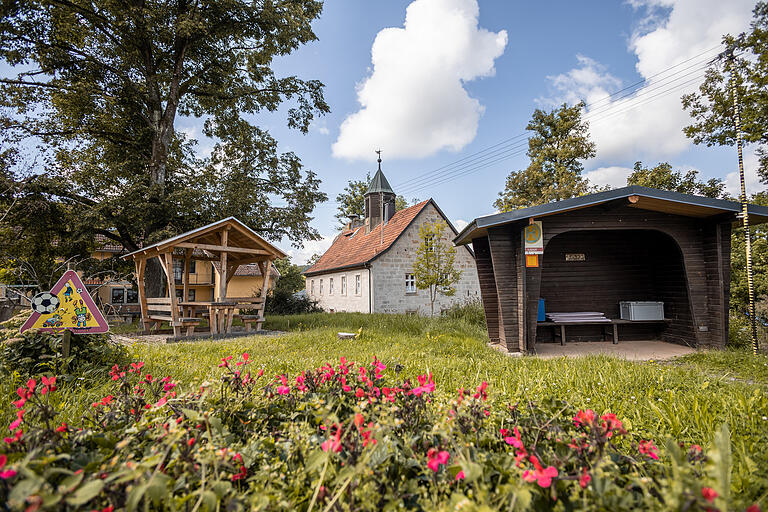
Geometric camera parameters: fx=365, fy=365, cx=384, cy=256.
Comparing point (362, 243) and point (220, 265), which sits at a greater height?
point (362, 243)

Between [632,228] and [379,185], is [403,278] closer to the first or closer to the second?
[379,185]

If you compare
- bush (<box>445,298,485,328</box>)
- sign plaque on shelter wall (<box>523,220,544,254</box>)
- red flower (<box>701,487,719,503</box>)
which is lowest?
bush (<box>445,298,485,328</box>)

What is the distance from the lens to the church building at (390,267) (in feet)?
63.9

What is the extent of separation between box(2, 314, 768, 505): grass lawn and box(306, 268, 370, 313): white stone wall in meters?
12.3

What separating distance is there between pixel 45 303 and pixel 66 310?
18 centimetres

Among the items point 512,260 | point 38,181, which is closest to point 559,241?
point 512,260

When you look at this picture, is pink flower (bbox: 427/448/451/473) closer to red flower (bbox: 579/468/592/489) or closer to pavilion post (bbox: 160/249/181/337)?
red flower (bbox: 579/468/592/489)

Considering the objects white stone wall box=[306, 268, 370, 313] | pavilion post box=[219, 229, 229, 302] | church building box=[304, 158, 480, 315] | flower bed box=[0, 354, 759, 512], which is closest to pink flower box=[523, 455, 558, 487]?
flower bed box=[0, 354, 759, 512]

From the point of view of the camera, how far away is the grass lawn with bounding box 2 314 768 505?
2.54 metres

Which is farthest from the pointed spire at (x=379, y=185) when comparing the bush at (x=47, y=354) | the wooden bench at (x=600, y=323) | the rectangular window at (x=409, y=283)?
the bush at (x=47, y=354)

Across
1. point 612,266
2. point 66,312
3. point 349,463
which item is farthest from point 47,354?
point 612,266

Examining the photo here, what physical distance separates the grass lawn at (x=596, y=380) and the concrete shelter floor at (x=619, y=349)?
73cm

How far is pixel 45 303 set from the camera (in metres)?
3.60

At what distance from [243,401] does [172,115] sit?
1514 centimetres
